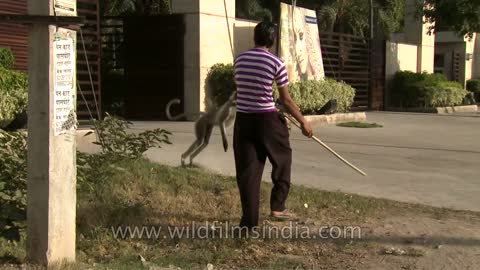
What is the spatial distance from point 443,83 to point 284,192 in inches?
789

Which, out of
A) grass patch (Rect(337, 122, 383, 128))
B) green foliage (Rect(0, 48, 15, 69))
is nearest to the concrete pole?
green foliage (Rect(0, 48, 15, 69))

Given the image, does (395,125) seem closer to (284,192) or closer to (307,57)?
(307,57)

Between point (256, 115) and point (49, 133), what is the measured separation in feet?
5.85

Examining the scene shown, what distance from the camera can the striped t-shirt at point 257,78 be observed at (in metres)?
5.14

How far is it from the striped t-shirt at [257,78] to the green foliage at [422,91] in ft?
61.9

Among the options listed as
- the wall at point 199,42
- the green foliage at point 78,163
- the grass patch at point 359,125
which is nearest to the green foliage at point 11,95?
the green foliage at point 78,163

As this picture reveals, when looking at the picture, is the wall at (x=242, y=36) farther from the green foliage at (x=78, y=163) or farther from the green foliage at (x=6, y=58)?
the green foliage at (x=78, y=163)

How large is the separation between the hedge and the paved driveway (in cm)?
113

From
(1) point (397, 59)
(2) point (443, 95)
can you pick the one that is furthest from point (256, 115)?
(1) point (397, 59)

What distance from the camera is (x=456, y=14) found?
68.9ft

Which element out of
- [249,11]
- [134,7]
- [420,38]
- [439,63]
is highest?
[249,11]

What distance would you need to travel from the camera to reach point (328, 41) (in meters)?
20.4

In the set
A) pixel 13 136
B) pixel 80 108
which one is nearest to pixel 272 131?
pixel 13 136

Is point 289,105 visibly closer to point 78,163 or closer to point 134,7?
point 78,163
